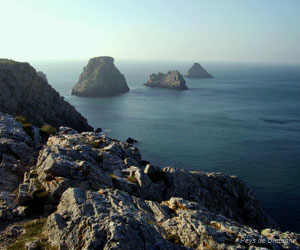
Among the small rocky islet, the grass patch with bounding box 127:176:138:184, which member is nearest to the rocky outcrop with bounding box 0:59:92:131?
the small rocky islet

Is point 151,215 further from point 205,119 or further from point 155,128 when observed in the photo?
point 205,119

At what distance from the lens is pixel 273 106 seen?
498ft

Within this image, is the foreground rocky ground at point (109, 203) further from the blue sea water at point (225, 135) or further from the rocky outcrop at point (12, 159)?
the blue sea water at point (225, 135)

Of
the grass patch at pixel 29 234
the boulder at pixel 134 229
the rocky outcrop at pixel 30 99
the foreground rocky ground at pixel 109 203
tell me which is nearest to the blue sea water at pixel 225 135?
the rocky outcrop at pixel 30 99

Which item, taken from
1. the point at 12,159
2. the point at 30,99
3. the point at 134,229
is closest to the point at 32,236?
the point at 134,229

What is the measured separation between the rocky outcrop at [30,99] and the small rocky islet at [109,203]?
126 feet

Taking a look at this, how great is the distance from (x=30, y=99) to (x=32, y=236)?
2759 inches

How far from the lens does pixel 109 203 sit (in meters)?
18.1

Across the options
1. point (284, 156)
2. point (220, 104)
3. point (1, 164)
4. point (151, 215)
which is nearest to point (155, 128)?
point (284, 156)

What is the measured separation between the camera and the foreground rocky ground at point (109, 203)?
14719mm

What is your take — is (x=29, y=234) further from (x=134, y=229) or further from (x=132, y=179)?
(x=132, y=179)

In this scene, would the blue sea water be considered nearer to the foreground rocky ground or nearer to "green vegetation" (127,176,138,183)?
the foreground rocky ground

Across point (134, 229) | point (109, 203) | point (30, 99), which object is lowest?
point (30, 99)

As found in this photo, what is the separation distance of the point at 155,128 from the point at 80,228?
288 ft
